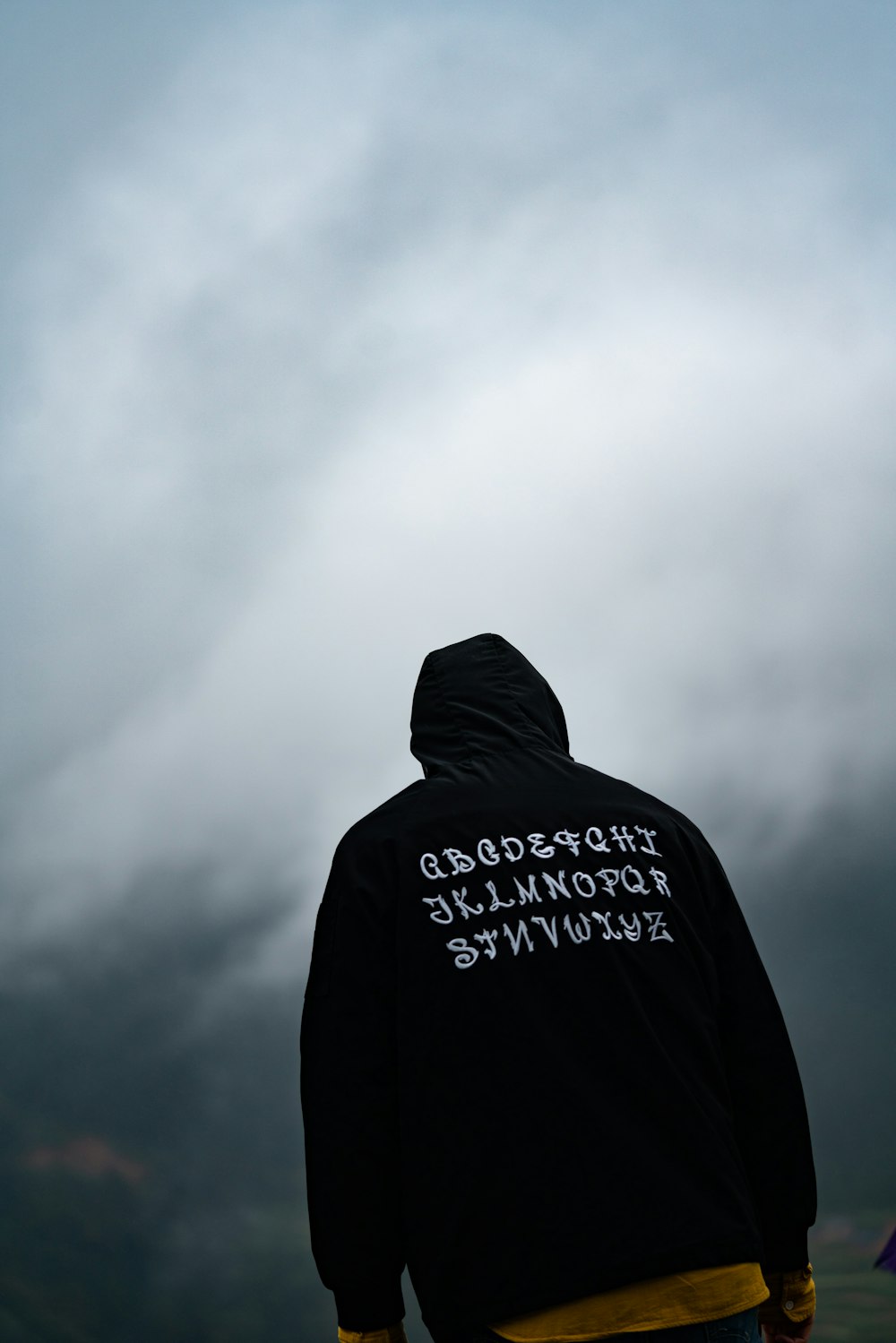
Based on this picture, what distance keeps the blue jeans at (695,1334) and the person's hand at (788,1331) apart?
0.46 metres

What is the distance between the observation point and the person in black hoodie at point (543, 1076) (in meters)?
1.61

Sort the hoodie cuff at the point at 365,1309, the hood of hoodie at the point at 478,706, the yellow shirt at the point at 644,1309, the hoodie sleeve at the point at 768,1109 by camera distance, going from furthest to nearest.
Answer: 1. the hood of hoodie at the point at 478,706
2. the hoodie sleeve at the point at 768,1109
3. the hoodie cuff at the point at 365,1309
4. the yellow shirt at the point at 644,1309

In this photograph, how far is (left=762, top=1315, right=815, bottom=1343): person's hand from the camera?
204 cm

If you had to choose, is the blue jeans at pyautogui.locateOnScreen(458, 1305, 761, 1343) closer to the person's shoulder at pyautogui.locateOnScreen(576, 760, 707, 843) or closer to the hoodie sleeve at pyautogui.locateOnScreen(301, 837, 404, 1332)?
the hoodie sleeve at pyautogui.locateOnScreen(301, 837, 404, 1332)

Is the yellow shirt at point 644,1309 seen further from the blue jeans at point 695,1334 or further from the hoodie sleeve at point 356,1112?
the hoodie sleeve at point 356,1112

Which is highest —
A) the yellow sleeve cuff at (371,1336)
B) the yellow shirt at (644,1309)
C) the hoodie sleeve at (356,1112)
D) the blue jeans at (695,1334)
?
the hoodie sleeve at (356,1112)

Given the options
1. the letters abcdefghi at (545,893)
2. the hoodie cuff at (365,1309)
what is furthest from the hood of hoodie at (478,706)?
the hoodie cuff at (365,1309)

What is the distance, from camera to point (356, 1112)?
181 cm

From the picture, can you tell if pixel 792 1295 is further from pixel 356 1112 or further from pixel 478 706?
pixel 478 706

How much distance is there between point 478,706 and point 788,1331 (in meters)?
1.49

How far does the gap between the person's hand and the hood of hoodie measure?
132 cm

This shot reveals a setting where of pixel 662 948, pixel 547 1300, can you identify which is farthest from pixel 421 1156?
pixel 662 948

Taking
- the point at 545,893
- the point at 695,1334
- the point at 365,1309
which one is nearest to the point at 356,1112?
the point at 365,1309

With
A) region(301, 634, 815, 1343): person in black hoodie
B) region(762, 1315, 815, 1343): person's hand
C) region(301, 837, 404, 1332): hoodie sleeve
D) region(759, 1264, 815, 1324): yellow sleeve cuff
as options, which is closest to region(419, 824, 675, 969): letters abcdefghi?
region(301, 634, 815, 1343): person in black hoodie
